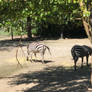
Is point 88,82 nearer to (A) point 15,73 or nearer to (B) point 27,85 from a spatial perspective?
(B) point 27,85

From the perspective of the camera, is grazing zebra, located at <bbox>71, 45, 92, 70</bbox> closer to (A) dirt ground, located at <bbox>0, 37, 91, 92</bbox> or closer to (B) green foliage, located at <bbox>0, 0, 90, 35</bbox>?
(A) dirt ground, located at <bbox>0, 37, 91, 92</bbox>

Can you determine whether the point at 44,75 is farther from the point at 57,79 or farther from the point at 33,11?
the point at 33,11

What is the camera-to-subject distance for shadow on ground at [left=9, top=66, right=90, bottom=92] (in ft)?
32.8

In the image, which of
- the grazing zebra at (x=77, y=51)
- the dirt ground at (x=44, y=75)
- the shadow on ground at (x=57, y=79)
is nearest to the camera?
the shadow on ground at (x=57, y=79)

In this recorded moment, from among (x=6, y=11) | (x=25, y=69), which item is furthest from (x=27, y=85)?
(x=6, y=11)

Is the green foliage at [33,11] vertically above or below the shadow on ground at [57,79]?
above

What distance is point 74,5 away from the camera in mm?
6746

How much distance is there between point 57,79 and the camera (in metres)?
11.6

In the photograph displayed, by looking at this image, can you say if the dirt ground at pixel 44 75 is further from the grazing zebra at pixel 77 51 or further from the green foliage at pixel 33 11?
the green foliage at pixel 33 11

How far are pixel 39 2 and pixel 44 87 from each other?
4.89 metres

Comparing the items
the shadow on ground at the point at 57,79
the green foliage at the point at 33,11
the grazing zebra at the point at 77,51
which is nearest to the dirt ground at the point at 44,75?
the shadow on ground at the point at 57,79

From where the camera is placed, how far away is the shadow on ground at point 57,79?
9992mm

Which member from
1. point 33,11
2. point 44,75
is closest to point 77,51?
point 44,75

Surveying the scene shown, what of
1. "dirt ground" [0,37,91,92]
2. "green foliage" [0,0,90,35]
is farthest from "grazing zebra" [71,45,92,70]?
"green foliage" [0,0,90,35]
